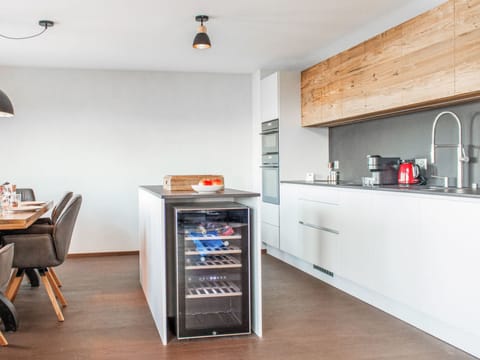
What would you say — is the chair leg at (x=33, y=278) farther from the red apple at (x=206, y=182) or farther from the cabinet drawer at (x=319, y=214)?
the cabinet drawer at (x=319, y=214)

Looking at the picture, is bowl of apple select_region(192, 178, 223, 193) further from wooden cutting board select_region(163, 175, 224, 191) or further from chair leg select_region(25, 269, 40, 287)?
chair leg select_region(25, 269, 40, 287)

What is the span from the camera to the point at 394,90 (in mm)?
4062

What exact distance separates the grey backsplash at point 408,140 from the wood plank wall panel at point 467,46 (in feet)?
1.52

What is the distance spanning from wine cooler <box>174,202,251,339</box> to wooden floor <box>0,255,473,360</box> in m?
0.12

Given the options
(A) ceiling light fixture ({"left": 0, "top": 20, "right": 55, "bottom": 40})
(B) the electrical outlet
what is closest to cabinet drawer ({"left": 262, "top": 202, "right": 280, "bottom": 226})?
(B) the electrical outlet

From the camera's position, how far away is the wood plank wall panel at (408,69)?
3.29m

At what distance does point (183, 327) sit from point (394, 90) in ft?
7.81

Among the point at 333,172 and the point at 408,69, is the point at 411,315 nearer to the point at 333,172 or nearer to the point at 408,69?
the point at 408,69

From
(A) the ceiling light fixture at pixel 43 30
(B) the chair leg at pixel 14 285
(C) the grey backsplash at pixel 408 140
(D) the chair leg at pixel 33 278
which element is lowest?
(D) the chair leg at pixel 33 278

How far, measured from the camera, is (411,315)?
3.58 meters


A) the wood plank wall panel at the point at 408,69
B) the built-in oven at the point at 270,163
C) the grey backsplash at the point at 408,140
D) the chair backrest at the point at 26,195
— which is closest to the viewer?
the wood plank wall panel at the point at 408,69

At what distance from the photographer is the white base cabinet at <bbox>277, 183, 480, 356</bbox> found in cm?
296

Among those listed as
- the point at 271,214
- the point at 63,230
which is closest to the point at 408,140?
the point at 271,214

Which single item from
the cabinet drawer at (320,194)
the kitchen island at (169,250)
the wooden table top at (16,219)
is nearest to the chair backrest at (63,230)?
the wooden table top at (16,219)
